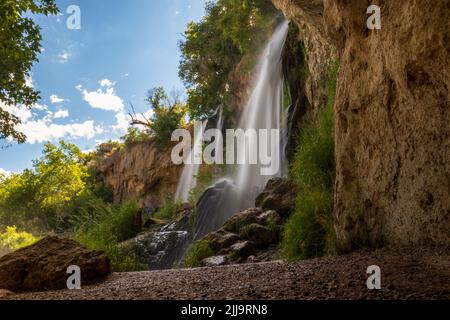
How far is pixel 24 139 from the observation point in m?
13.1

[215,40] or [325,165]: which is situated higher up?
[215,40]

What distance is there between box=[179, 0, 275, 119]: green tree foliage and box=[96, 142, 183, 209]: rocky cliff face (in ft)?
16.7

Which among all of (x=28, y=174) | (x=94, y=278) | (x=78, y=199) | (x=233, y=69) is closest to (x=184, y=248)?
(x=94, y=278)

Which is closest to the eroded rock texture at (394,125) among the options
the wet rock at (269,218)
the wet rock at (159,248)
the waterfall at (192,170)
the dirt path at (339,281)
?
the dirt path at (339,281)

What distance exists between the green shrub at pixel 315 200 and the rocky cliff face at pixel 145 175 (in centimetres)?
1711

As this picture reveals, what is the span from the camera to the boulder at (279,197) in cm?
809

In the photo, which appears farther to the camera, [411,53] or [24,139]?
[24,139]

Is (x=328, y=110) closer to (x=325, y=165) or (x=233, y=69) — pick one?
(x=325, y=165)

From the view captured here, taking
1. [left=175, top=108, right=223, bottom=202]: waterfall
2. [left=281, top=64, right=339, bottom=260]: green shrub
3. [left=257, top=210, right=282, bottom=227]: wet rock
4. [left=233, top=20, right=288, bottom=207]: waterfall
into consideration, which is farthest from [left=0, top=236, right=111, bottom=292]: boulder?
[left=175, top=108, right=223, bottom=202]: waterfall

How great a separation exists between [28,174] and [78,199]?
816 cm

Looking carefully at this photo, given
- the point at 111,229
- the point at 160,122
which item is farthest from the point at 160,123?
the point at 111,229

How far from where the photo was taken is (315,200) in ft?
16.1

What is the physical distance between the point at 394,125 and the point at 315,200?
64.4 inches

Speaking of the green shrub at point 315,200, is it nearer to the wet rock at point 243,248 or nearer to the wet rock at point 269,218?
the wet rock at point 243,248
